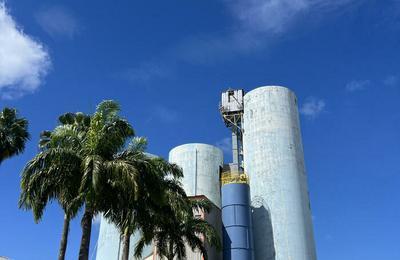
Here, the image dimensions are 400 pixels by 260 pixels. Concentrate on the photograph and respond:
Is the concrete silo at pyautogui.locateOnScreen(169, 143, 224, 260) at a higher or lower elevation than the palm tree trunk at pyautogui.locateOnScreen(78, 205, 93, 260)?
higher

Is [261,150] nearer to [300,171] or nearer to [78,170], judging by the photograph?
[300,171]

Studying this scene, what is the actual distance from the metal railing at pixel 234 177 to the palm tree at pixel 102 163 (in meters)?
36.9

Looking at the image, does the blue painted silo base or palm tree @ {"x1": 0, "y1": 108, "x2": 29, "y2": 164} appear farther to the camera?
the blue painted silo base

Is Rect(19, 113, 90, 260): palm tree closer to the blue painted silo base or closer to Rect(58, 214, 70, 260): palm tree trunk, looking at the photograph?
Rect(58, 214, 70, 260): palm tree trunk

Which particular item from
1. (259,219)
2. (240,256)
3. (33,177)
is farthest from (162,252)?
(259,219)

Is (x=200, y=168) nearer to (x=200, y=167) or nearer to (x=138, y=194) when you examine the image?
(x=200, y=167)

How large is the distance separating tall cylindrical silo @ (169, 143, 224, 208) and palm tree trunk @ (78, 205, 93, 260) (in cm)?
4289

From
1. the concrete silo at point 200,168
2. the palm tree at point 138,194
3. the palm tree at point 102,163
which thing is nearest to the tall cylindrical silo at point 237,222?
the concrete silo at point 200,168

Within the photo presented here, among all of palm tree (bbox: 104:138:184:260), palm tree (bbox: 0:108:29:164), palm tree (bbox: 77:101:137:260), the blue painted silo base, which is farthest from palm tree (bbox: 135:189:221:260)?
the blue painted silo base

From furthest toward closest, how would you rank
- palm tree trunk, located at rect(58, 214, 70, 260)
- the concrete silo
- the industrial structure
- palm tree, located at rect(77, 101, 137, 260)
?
1. the concrete silo
2. the industrial structure
3. palm tree trunk, located at rect(58, 214, 70, 260)
4. palm tree, located at rect(77, 101, 137, 260)

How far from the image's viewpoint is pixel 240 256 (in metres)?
51.3

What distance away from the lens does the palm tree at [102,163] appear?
2009cm

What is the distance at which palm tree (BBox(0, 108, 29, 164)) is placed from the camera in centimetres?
3072

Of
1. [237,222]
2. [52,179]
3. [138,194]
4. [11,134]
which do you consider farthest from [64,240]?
[237,222]
